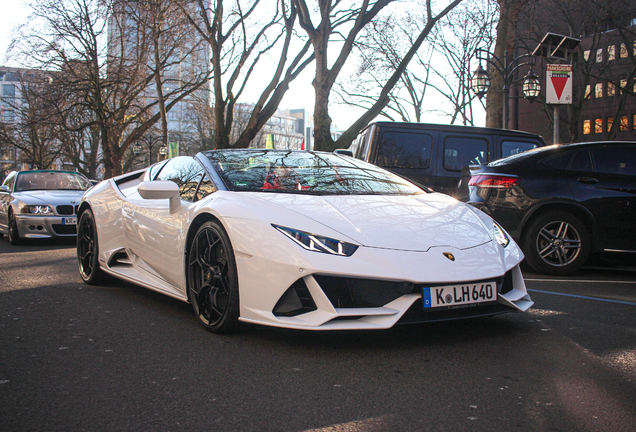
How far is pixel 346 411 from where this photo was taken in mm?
2396

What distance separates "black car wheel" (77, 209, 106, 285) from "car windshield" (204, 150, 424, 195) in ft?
5.79

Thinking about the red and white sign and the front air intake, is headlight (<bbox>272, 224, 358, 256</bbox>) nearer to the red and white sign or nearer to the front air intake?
the front air intake

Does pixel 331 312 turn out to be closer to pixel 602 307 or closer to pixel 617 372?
pixel 617 372

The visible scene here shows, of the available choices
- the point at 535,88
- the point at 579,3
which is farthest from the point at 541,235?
the point at 579,3

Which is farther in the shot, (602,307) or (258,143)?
(258,143)

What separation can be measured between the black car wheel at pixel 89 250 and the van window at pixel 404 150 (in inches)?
177

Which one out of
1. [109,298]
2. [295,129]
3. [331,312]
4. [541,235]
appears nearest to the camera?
[331,312]

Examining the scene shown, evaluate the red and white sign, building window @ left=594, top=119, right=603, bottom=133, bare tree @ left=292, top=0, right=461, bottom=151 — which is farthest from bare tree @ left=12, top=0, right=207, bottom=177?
building window @ left=594, top=119, right=603, bottom=133

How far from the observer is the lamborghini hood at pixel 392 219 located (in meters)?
3.29

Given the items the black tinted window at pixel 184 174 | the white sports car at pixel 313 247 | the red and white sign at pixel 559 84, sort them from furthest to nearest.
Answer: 1. the red and white sign at pixel 559 84
2. the black tinted window at pixel 184 174
3. the white sports car at pixel 313 247

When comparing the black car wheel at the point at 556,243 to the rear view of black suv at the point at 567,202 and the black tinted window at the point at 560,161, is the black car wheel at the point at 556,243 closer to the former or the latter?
the rear view of black suv at the point at 567,202

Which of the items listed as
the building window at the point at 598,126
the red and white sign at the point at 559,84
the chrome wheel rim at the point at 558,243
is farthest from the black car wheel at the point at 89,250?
the building window at the point at 598,126

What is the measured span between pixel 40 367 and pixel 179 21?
2244 centimetres

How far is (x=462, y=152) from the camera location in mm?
9289
